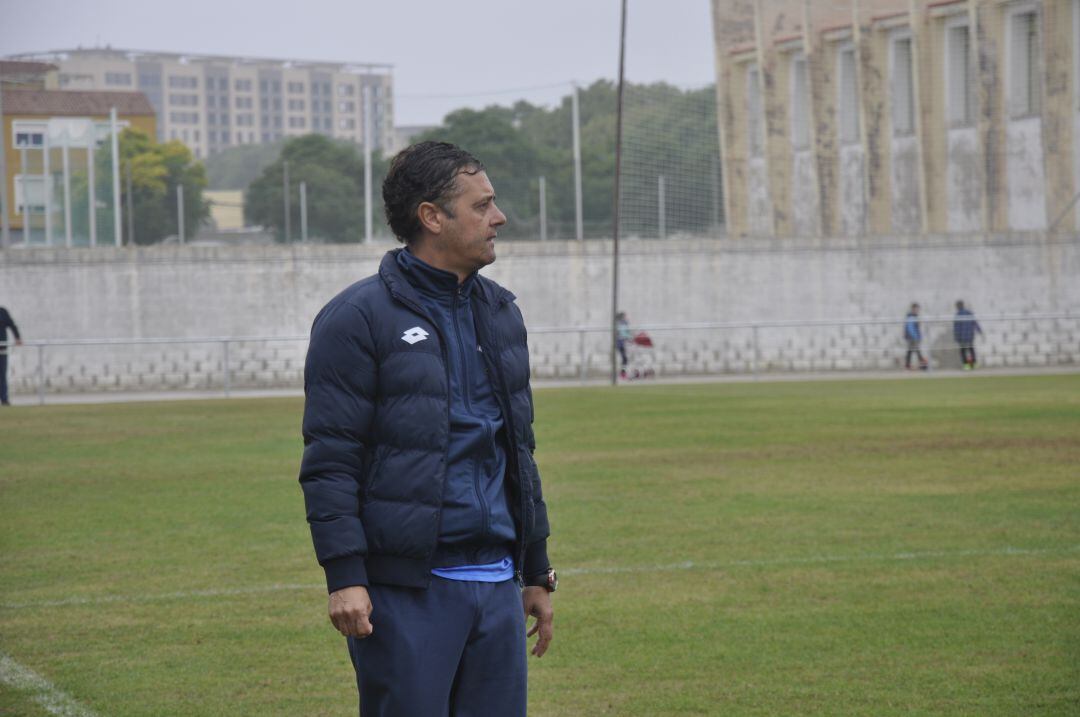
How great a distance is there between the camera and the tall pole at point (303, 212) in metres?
40.4

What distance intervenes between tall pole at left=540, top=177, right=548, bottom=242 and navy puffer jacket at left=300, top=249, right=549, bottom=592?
33255 millimetres

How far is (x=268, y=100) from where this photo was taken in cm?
18738

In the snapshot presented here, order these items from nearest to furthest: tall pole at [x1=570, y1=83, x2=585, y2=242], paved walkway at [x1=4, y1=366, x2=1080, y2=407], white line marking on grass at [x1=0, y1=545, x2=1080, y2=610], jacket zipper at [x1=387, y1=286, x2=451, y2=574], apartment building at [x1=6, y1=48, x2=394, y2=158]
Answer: jacket zipper at [x1=387, y1=286, x2=451, y2=574], white line marking on grass at [x1=0, y1=545, x2=1080, y2=610], paved walkway at [x1=4, y1=366, x2=1080, y2=407], tall pole at [x1=570, y1=83, x2=585, y2=242], apartment building at [x1=6, y1=48, x2=394, y2=158]

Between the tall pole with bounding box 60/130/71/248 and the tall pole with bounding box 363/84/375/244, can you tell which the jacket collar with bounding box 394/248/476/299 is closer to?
the tall pole with bounding box 363/84/375/244

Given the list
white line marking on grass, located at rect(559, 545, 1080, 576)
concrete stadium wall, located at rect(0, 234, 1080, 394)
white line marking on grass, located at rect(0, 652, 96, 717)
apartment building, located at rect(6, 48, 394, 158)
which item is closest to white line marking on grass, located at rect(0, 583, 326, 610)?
white line marking on grass, located at rect(0, 652, 96, 717)

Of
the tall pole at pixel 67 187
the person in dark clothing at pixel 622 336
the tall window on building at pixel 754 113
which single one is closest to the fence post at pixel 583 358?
the person in dark clothing at pixel 622 336

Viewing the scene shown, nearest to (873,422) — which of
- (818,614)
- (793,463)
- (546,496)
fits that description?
(793,463)

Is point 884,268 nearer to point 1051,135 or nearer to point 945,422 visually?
point 1051,135

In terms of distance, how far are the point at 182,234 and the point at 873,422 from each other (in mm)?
24312

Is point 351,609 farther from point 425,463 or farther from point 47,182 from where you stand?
point 47,182

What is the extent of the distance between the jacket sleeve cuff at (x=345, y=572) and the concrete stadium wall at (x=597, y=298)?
99.8 ft

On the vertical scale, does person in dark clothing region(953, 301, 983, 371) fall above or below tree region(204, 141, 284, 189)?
below

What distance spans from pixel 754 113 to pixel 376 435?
5074cm

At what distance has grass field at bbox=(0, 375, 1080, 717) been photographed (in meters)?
7.24
